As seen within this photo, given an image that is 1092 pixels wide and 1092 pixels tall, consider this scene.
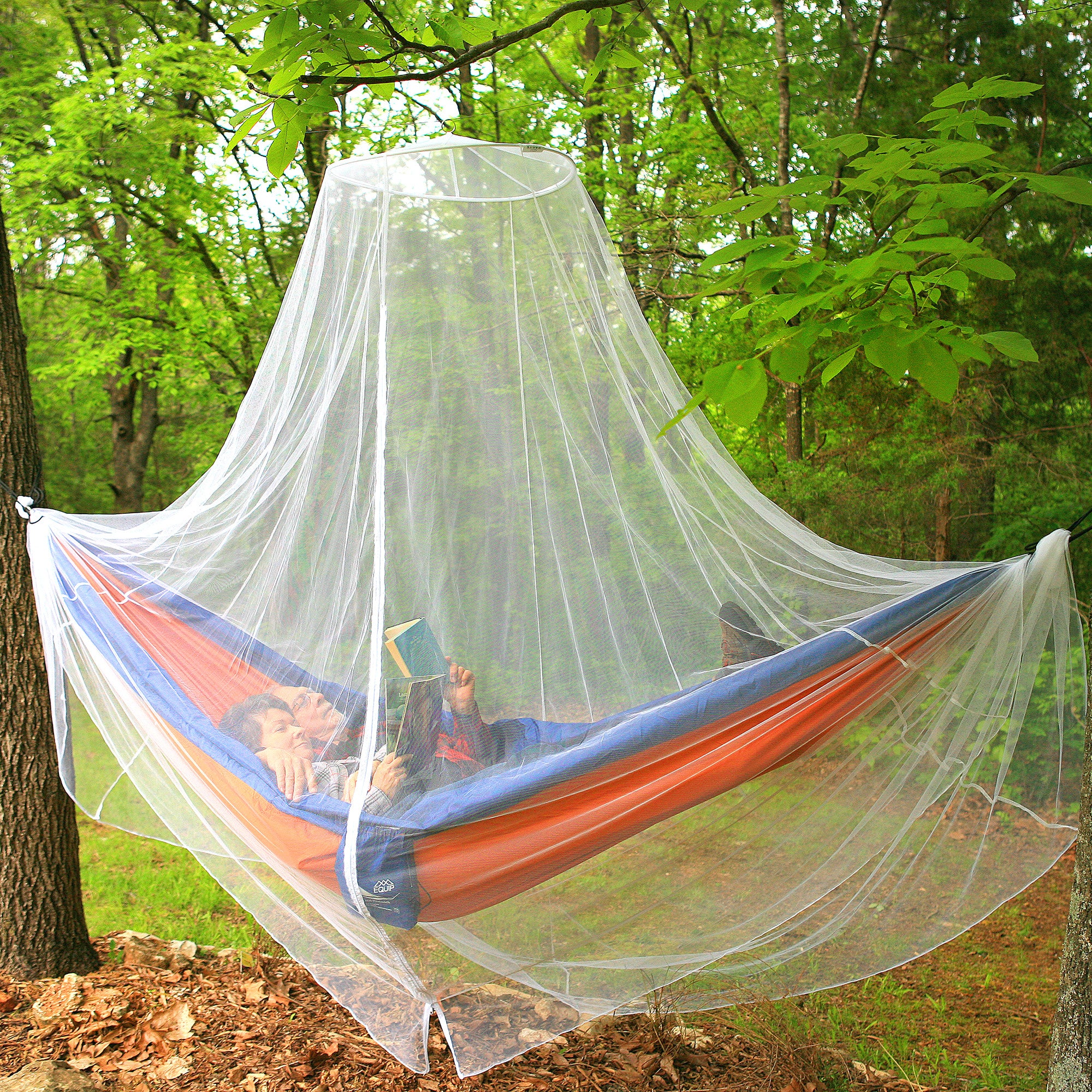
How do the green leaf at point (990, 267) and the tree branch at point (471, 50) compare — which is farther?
the tree branch at point (471, 50)

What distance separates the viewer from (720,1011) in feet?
7.74

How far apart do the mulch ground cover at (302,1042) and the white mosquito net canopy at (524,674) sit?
0.28 m

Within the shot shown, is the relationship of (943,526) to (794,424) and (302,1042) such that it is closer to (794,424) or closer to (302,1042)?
(794,424)

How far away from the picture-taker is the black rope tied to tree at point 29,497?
2.21 metres

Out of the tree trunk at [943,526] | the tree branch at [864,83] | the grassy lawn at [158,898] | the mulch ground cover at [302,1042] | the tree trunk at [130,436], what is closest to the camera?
the mulch ground cover at [302,1042]

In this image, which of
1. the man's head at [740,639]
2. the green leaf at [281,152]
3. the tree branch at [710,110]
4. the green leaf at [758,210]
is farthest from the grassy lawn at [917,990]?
A: the tree branch at [710,110]

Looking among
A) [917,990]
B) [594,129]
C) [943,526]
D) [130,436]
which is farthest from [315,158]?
[917,990]

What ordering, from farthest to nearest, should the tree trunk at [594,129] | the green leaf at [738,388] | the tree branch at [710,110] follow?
the tree trunk at [594,129] < the tree branch at [710,110] < the green leaf at [738,388]

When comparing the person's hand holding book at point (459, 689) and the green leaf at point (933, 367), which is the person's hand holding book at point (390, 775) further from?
the green leaf at point (933, 367)

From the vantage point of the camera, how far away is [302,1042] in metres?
2.13

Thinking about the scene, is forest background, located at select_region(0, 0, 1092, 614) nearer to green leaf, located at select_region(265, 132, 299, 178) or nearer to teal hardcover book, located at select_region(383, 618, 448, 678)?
green leaf, located at select_region(265, 132, 299, 178)

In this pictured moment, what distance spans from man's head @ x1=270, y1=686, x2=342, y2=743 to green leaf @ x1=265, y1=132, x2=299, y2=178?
968mm

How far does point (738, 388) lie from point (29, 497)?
1883mm

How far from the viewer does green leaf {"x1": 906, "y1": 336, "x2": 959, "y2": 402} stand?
1.41 metres
